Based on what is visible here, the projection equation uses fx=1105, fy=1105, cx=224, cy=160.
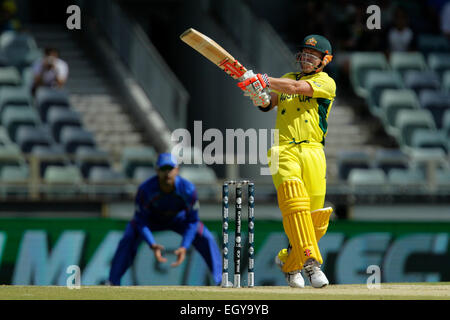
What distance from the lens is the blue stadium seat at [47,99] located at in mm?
17188

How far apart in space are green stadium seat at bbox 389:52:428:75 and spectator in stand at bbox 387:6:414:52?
310 millimetres

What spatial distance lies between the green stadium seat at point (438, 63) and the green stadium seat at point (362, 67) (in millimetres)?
1070

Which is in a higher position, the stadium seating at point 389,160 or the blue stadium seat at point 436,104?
the blue stadium seat at point 436,104

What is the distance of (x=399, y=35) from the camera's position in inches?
783

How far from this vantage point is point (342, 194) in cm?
1532

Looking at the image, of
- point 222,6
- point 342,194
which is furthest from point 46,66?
point 342,194

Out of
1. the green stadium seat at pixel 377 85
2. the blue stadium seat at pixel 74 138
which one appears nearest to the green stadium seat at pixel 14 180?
the blue stadium seat at pixel 74 138

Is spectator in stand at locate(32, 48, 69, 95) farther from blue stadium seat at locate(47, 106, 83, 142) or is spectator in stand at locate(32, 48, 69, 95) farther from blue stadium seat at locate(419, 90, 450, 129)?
blue stadium seat at locate(419, 90, 450, 129)

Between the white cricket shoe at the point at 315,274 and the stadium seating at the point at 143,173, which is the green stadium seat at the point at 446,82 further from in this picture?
the white cricket shoe at the point at 315,274

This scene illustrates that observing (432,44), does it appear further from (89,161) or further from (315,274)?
(315,274)

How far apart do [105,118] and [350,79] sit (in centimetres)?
436

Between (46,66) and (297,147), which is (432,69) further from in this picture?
(297,147)

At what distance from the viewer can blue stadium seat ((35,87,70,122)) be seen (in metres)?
17.2

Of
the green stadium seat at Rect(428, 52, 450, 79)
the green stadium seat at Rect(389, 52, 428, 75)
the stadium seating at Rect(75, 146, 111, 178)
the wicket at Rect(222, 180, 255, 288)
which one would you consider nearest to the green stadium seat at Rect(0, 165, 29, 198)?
the stadium seating at Rect(75, 146, 111, 178)
